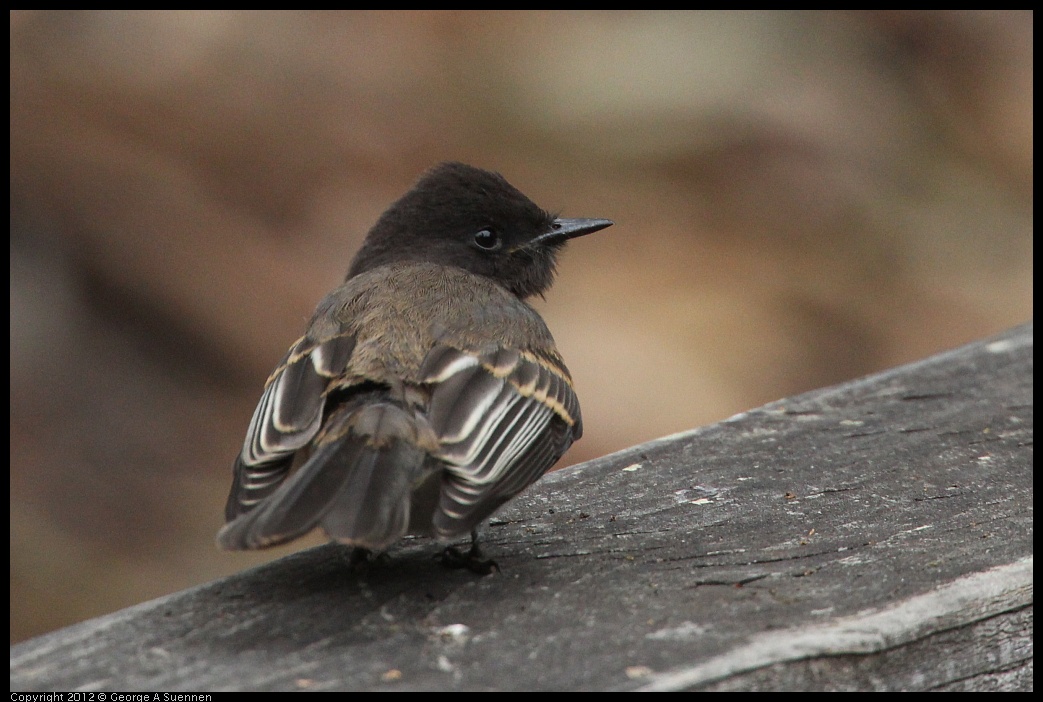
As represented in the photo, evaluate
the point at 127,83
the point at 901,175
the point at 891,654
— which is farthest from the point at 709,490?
the point at 901,175

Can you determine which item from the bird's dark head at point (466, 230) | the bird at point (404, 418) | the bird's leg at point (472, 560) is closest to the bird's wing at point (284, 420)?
the bird at point (404, 418)

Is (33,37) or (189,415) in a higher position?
(33,37)

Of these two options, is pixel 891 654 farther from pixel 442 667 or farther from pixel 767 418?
pixel 767 418

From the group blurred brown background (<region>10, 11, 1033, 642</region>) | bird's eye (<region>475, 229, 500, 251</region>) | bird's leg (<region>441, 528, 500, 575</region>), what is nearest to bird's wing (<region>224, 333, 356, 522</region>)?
bird's leg (<region>441, 528, 500, 575</region>)

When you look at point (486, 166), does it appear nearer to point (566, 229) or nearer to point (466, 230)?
point (566, 229)

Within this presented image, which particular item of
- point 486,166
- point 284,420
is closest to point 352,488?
point 284,420

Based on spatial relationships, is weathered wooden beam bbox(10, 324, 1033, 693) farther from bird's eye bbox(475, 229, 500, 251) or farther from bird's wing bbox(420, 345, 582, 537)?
bird's eye bbox(475, 229, 500, 251)

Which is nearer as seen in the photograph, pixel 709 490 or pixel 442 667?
pixel 442 667

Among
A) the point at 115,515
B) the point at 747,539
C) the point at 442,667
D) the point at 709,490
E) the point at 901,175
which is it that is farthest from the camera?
the point at 901,175
